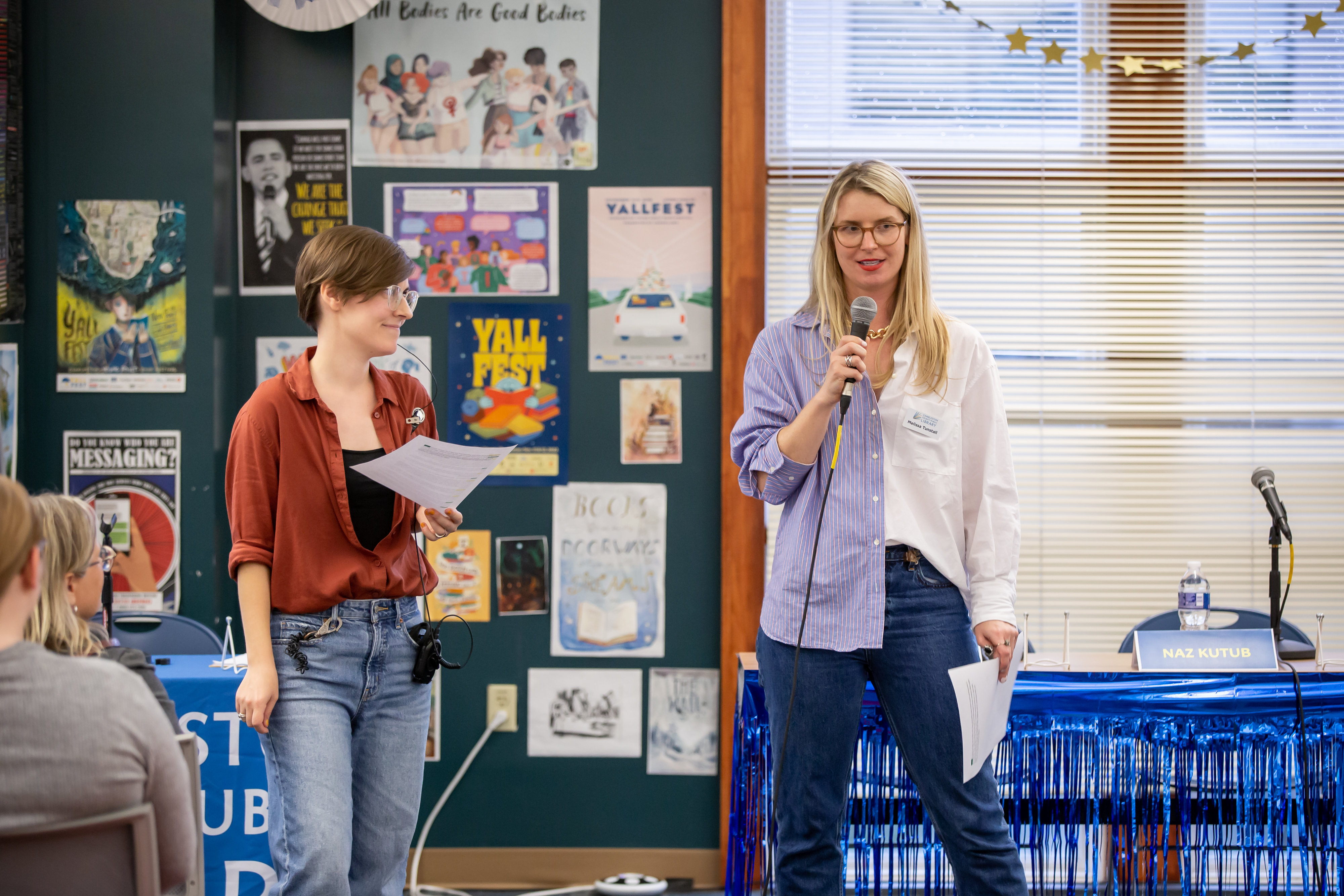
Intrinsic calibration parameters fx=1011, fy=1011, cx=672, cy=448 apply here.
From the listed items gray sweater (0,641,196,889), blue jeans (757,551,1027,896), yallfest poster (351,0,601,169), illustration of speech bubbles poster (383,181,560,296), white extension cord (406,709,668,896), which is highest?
yallfest poster (351,0,601,169)

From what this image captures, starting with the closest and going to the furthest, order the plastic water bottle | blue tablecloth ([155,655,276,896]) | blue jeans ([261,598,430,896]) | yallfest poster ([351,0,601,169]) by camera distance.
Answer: blue jeans ([261,598,430,896])
blue tablecloth ([155,655,276,896])
the plastic water bottle
yallfest poster ([351,0,601,169])

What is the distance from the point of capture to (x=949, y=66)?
3.12 m

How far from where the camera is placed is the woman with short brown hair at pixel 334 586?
1.58 meters

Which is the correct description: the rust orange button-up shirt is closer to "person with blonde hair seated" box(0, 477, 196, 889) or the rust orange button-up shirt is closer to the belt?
"person with blonde hair seated" box(0, 477, 196, 889)

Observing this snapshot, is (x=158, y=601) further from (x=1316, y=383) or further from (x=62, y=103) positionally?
(x=1316, y=383)

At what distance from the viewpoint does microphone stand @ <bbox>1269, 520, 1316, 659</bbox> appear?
7.68 feet

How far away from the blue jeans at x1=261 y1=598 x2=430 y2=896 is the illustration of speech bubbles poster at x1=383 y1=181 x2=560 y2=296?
1.53 m

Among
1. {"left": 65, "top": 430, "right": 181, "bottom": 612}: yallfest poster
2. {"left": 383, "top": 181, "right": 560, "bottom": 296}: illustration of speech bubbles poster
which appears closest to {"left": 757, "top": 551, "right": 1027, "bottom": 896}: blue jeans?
{"left": 383, "top": 181, "right": 560, "bottom": 296}: illustration of speech bubbles poster

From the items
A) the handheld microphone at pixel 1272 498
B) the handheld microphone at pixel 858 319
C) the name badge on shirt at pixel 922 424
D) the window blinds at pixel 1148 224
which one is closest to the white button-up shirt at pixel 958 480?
the name badge on shirt at pixel 922 424

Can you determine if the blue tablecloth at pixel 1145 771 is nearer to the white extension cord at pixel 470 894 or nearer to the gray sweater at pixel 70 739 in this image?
the white extension cord at pixel 470 894

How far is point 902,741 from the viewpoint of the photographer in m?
1.73

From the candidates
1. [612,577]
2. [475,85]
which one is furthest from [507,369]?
[475,85]

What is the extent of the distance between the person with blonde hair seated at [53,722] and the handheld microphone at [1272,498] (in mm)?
2297

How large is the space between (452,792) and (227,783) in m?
0.91
